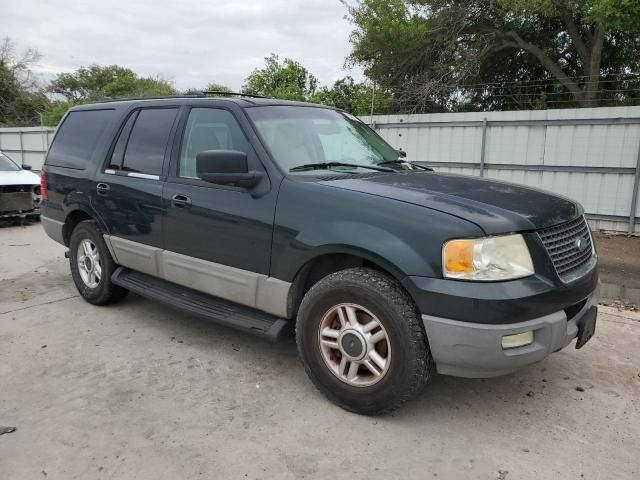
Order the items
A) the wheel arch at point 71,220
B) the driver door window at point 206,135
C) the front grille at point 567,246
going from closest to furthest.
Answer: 1. the front grille at point 567,246
2. the driver door window at point 206,135
3. the wheel arch at point 71,220

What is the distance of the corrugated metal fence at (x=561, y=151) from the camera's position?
28.1 feet

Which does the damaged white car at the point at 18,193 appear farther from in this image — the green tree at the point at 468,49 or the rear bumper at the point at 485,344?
the green tree at the point at 468,49

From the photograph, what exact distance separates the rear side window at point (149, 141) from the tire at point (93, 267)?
832 mm

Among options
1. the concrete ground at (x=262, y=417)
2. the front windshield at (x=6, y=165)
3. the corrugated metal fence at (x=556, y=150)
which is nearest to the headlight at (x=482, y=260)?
the concrete ground at (x=262, y=417)

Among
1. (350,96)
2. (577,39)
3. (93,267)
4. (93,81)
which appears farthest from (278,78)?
(93,81)

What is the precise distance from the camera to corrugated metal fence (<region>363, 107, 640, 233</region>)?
8.56 metres

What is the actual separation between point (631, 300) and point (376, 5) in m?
12.4

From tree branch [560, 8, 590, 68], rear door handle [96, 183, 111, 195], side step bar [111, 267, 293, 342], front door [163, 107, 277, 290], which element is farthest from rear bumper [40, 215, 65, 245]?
tree branch [560, 8, 590, 68]

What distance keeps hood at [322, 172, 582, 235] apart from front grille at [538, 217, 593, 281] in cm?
5

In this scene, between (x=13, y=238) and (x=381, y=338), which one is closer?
(x=381, y=338)

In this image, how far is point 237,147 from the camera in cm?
362

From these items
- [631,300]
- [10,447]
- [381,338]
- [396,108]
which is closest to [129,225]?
[10,447]

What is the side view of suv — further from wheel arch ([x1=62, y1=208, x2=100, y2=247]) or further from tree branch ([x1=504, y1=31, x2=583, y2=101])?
tree branch ([x1=504, y1=31, x2=583, y2=101])

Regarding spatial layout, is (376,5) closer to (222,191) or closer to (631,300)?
(631,300)
